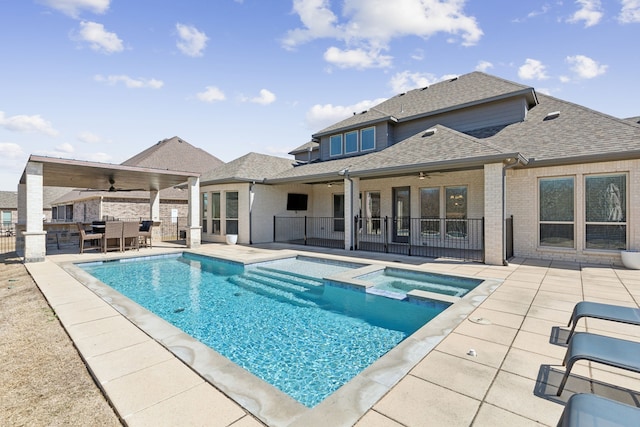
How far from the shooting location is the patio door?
43.2 ft

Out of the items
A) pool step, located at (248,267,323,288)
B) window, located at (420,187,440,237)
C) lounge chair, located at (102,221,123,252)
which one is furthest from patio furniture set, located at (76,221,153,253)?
window, located at (420,187,440,237)

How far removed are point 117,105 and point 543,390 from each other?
1775cm

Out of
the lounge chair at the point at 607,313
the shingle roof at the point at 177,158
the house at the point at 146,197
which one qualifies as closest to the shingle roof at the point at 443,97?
the lounge chair at the point at 607,313

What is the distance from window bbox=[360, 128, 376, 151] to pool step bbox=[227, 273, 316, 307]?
30.8 feet

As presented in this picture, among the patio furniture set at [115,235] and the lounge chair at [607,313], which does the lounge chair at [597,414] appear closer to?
the lounge chair at [607,313]

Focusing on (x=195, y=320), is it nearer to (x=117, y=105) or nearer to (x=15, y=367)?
(x=15, y=367)

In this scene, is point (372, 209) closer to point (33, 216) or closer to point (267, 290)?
point (267, 290)

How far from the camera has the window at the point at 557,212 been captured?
30.2ft

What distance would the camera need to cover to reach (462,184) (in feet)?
38.7

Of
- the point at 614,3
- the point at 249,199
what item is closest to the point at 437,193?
the point at 614,3

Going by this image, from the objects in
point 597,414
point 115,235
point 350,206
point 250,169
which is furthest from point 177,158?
point 597,414

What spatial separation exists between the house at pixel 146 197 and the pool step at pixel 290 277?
1160 centimetres

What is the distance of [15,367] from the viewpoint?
3.14 metres

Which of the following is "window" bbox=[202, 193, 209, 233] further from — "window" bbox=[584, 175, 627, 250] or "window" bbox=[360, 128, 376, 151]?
"window" bbox=[584, 175, 627, 250]
